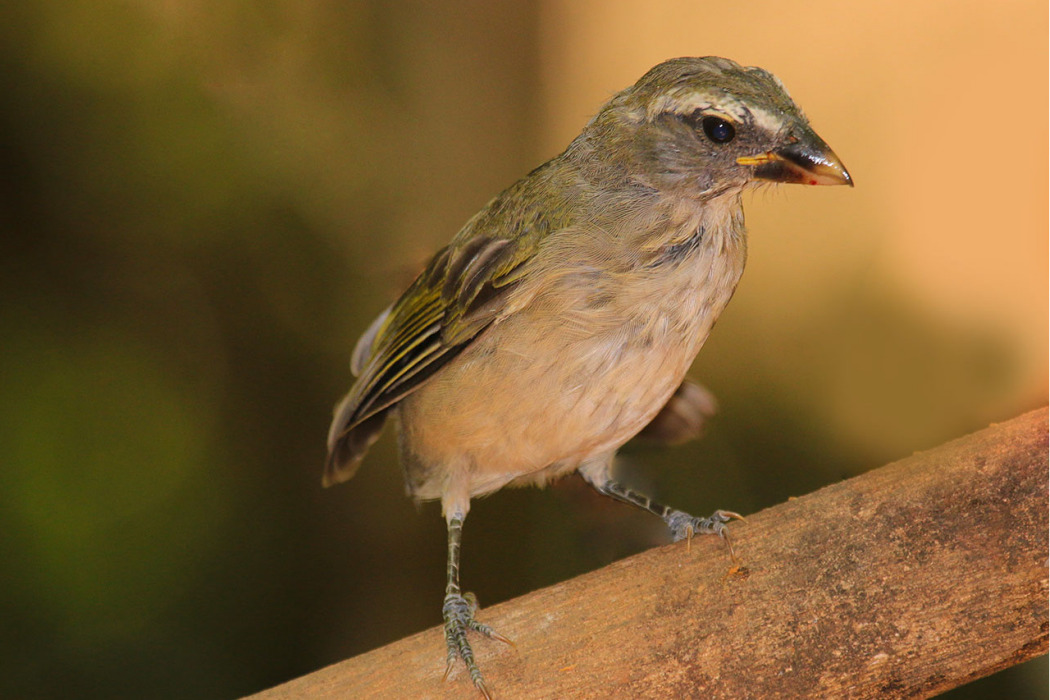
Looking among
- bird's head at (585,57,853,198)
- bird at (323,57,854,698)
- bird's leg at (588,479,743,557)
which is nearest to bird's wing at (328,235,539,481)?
bird at (323,57,854,698)

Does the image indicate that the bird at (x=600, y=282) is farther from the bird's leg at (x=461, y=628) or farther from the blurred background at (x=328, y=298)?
the blurred background at (x=328, y=298)

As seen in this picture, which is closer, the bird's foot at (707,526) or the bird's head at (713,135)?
the bird's head at (713,135)

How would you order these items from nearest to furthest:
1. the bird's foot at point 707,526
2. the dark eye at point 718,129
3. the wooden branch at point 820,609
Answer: the wooden branch at point 820,609 < the dark eye at point 718,129 < the bird's foot at point 707,526

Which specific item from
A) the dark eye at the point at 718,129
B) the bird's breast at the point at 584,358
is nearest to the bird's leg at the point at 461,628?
the bird's breast at the point at 584,358

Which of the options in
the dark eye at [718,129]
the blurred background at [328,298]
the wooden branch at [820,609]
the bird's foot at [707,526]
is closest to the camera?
the wooden branch at [820,609]

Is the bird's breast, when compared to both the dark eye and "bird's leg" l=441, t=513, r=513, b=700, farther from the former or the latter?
"bird's leg" l=441, t=513, r=513, b=700

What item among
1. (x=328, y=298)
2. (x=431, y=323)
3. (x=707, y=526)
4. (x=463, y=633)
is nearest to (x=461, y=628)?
(x=463, y=633)

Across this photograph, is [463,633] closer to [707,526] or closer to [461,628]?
[461,628]
